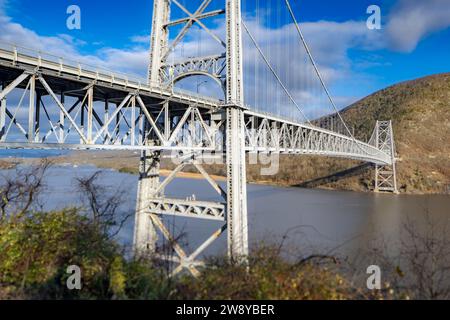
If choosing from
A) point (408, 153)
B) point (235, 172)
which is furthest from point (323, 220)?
point (408, 153)

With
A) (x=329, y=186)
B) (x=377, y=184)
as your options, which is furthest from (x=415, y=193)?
(x=329, y=186)

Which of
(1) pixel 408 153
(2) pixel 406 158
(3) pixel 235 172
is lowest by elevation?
(3) pixel 235 172

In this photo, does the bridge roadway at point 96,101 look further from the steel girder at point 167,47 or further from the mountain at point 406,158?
the mountain at point 406,158

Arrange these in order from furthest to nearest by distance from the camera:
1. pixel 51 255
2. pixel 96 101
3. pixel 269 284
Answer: pixel 96 101 → pixel 51 255 → pixel 269 284

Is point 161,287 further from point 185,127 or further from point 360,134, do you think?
point 360,134

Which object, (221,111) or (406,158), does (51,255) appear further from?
(406,158)
